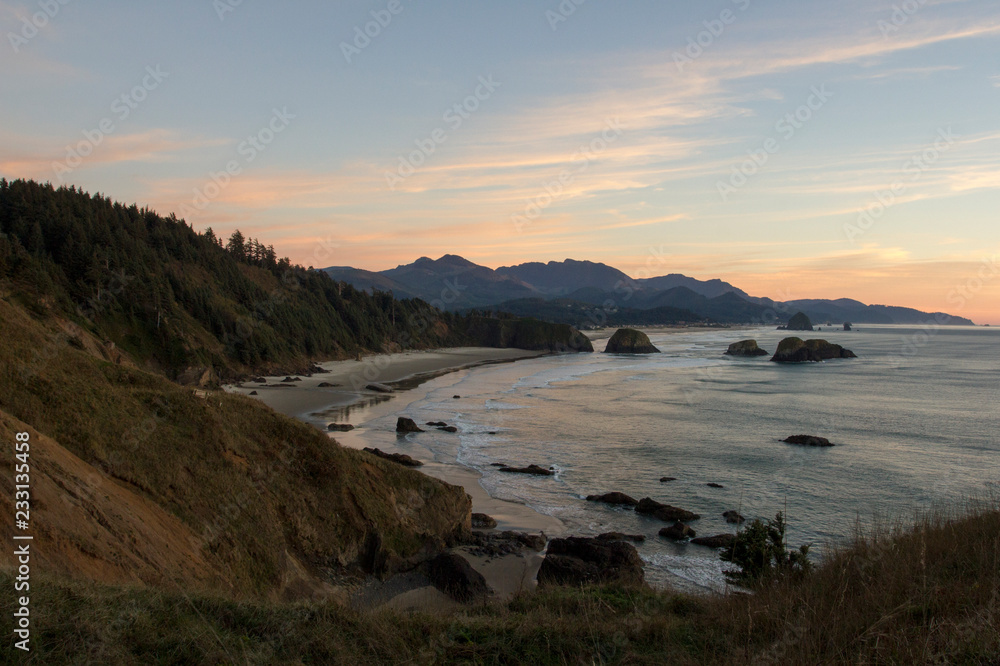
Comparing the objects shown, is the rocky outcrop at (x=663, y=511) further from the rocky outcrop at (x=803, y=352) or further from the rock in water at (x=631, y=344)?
the rock in water at (x=631, y=344)

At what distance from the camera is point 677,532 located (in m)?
20.1

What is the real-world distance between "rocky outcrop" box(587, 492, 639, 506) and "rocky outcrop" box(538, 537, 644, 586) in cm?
523

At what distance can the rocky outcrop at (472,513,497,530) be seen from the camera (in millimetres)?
20530

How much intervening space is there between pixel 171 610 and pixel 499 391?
187ft

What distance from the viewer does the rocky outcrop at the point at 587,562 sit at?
47.8 ft

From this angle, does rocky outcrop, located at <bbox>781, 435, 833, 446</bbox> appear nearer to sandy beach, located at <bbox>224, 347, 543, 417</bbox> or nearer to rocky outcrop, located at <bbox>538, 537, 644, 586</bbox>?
rocky outcrop, located at <bbox>538, 537, 644, 586</bbox>

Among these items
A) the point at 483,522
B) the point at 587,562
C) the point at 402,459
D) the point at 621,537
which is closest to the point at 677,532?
the point at 621,537

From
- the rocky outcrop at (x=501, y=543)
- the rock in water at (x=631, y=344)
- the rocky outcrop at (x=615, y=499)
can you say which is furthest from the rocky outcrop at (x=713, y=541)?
the rock in water at (x=631, y=344)

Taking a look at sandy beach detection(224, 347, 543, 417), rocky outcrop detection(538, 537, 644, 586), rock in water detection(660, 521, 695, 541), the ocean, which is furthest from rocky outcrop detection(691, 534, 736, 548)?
sandy beach detection(224, 347, 543, 417)

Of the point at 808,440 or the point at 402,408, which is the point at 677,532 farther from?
the point at 402,408

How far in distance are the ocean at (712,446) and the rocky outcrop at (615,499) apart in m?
0.66

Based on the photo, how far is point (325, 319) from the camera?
323ft

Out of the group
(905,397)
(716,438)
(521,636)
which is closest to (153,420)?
(521,636)

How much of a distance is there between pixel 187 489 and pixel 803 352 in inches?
4439
